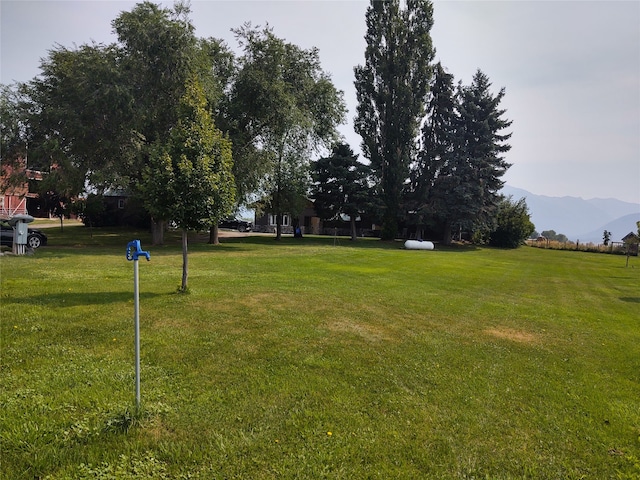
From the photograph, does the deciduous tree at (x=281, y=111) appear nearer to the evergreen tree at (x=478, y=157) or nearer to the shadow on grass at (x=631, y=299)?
the evergreen tree at (x=478, y=157)

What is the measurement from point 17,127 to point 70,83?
3.82 metres

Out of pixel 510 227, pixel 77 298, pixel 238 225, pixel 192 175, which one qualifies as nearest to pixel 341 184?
pixel 238 225

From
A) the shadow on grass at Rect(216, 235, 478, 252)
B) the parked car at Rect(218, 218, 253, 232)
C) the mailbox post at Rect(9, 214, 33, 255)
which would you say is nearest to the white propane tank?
the shadow on grass at Rect(216, 235, 478, 252)

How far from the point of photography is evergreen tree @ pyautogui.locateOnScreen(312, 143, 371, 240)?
34719mm

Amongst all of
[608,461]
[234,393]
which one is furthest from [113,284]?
[608,461]

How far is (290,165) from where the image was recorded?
31672 mm

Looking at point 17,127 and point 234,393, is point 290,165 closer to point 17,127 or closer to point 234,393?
point 17,127

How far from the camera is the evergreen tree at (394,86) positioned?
122 ft

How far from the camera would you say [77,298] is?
26.6 ft

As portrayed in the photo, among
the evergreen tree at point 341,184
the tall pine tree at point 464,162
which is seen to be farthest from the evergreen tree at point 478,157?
the evergreen tree at point 341,184

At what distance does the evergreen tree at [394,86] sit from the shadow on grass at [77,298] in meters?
31.4

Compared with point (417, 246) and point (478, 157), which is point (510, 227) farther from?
point (417, 246)

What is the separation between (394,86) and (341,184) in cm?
1147

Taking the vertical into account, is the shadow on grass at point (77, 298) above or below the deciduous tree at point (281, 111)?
below
